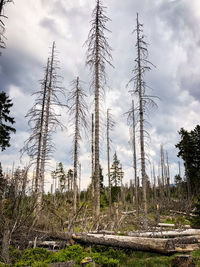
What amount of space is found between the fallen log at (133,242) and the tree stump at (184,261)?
37cm

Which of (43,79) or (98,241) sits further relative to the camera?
(43,79)

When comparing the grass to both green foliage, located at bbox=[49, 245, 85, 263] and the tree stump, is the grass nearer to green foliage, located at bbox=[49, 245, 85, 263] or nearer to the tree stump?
green foliage, located at bbox=[49, 245, 85, 263]

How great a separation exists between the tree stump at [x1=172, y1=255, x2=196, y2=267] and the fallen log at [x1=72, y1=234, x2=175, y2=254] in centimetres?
37

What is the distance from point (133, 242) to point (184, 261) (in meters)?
1.44

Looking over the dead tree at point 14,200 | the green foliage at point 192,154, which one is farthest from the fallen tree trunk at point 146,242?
the green foliage at point 192,154

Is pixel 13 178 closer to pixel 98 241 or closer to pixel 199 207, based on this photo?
pixel 98 241

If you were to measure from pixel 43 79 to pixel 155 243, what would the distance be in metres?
15.6

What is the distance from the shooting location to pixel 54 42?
1744cm

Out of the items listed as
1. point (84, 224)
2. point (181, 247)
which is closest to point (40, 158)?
point (84, 224)

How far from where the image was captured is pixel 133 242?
5508 millimetres

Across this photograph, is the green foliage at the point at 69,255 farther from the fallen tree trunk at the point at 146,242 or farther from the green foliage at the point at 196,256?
the green foliage at the point at 196,256

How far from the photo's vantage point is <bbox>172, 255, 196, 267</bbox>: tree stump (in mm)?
4434

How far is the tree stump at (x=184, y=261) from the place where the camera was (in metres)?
4.43

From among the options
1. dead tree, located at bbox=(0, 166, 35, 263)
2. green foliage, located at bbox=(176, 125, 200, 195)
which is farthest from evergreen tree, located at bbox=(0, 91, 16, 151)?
green foliage, located at bbox=(176, 125, 200, 195)
